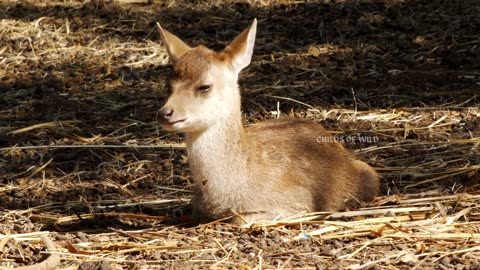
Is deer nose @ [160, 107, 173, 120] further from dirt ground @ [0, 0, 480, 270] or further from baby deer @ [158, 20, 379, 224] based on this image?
dirt ground @ [0, 0, 480, 270]

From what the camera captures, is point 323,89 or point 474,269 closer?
point 474,269

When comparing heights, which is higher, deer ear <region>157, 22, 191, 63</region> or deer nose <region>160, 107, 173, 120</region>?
deer ear <region>157, 22, 191, 63</region>

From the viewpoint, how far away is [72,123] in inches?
372

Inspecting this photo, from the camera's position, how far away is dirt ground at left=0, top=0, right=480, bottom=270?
6461 mm

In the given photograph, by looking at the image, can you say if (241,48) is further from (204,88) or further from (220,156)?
(220,156)

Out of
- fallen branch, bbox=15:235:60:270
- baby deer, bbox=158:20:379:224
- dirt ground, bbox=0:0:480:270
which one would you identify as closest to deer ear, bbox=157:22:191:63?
baby deer, bbox=158:20:379:224

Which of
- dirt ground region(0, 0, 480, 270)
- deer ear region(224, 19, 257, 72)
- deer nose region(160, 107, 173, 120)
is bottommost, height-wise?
dirt ground region(0, 0, 480, 270)

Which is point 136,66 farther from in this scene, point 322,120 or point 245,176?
point 245,176

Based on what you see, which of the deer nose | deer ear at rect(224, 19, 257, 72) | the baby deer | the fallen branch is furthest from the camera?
deer ear at rect(224, 19, 257, 72)

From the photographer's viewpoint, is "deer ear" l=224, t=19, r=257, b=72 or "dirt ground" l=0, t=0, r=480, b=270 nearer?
"dirt ground" l=0, t=0, r=480, b=270

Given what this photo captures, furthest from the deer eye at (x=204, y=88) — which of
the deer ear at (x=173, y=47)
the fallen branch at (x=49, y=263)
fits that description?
the fallen branch at (x=49, y=263)

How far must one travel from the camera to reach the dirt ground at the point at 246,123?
6.46 m

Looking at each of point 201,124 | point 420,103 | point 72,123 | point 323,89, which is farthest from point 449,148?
point 72,123

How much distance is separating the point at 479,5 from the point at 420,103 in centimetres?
310
